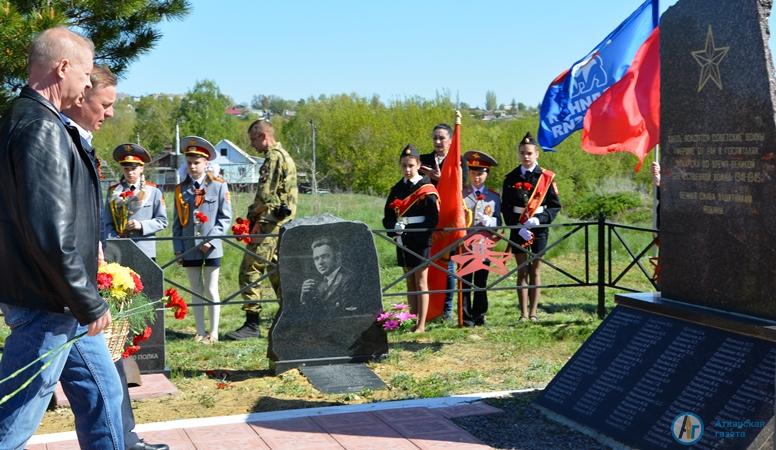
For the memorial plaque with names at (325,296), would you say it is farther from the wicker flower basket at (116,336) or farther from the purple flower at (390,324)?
the wicker flower basket at (116,336)

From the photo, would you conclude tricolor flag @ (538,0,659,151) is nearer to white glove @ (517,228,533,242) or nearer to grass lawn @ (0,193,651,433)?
white glove @ (517,228,533,242)

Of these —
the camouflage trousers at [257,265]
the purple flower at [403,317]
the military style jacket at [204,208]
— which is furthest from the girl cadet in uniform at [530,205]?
the military style jacket at [204,208]

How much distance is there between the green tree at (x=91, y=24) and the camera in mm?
7605

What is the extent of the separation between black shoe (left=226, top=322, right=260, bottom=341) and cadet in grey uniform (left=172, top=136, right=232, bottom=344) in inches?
9.0

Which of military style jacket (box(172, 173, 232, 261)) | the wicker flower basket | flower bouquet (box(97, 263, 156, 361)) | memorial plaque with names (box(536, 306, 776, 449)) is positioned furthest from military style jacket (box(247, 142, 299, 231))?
memorial plaque with names (box(536, 306, 776, 449))

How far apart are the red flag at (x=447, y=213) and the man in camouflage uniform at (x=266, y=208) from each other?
57.7 inches

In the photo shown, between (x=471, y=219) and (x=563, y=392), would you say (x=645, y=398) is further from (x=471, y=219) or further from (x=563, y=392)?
(x=471, y=219)

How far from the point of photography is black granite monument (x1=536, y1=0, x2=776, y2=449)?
4457mm

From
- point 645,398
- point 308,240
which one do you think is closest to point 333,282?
point 308,240

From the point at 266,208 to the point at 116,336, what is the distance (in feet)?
12.1

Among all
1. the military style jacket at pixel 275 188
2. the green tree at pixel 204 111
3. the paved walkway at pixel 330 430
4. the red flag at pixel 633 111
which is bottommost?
the paved walkway at pixel 330 430

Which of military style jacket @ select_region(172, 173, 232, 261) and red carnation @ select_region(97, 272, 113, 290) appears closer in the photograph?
red carnation @ select_region(97, 272, 113, 290)

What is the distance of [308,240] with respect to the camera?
7.14m

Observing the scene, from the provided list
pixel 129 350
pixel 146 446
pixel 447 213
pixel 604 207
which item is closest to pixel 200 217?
pixel 447 213
